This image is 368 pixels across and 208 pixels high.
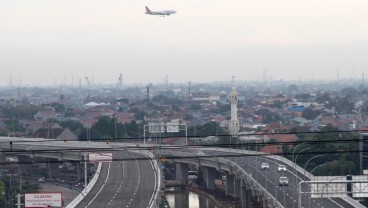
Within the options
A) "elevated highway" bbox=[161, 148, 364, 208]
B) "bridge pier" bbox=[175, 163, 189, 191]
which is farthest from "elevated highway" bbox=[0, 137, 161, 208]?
"elevated highway" bbox=[161, 148, 364, 208]

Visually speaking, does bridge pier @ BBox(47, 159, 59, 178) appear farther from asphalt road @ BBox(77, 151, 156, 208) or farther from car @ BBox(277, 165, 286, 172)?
car @ BBox(277, 165, 286, 172)

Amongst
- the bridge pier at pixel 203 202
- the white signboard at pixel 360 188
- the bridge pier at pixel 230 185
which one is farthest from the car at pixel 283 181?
the white signboard at pixel 360 188

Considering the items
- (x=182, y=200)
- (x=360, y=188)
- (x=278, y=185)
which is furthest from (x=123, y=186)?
(x=360, y=188)

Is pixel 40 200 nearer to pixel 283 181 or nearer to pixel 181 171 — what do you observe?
pixel 283 181

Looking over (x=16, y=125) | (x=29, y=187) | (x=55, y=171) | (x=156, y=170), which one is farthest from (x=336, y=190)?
(x=16, y=125)

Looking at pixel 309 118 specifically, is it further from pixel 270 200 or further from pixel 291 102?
pixel 270 200

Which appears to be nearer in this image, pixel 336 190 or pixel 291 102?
pixel 336 190

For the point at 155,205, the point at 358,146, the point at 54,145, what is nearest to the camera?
the point at 155,205

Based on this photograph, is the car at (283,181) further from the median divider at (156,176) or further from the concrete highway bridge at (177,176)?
the median divider at (156,176)
